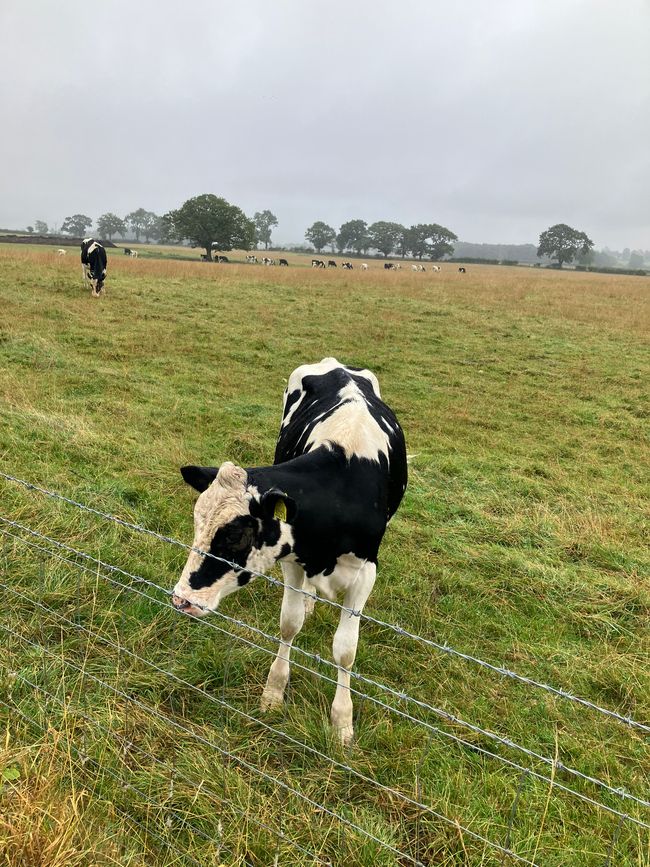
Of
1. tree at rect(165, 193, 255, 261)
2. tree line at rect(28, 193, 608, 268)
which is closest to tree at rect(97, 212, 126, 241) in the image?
tree line at rect(28, 193, 608, 268)

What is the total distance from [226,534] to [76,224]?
157 meters

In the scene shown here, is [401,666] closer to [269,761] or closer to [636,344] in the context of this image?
[269,761]

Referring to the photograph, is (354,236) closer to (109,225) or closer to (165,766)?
(109,225)

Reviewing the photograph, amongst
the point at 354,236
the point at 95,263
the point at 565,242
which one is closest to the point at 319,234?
the point at 354,236

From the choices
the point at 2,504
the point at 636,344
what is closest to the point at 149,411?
the point at 2,504

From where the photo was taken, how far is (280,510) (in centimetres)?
242

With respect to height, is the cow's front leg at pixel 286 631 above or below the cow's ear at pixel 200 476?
below

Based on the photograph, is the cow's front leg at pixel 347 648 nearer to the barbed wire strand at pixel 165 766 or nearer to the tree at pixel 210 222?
the barbed wire strand at pixel 165 766

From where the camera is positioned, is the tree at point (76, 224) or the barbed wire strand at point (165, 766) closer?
the barbed wire strand at point (165, 766)

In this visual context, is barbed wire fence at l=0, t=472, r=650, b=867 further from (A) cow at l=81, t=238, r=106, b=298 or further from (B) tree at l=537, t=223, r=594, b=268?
(B) tree at l=537, t=223, r=594, b=268

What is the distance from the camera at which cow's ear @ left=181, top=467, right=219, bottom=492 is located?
102 inches

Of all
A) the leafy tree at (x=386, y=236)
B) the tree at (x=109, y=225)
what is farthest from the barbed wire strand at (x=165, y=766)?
the tree at (x=109, y=225)

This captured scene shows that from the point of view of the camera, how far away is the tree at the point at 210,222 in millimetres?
52781

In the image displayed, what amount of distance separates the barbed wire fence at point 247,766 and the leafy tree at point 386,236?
11437cm
